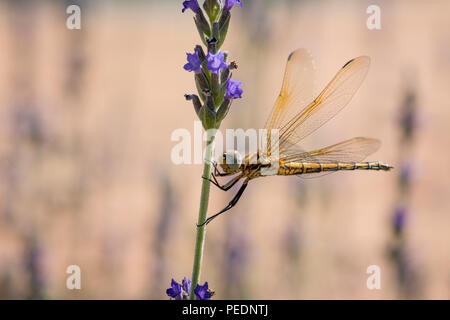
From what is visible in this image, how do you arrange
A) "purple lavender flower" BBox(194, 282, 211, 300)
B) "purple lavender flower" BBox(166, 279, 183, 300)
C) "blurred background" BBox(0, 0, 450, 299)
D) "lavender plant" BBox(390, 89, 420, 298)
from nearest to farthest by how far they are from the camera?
"purple lavender flower" BBox(194, 282, 211, 300) → "purple lavender flower" BBox(166, 279, 183, 300) → "lavender plant" BBox(390, 89, 420, 298) → "blurred background" BBox(0, 0, 450, 299)

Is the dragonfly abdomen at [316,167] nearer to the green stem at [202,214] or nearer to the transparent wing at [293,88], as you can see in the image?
the transparent wing at [293,88]

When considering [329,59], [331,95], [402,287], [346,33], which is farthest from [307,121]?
[346,33]

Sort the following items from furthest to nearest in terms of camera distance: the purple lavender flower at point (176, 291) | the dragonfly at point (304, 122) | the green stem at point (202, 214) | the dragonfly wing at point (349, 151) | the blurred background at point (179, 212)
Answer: the blurred background at point (179, 212) < the dragonfly wing at point (349, 151) < the dragonfly at point (304, 122) < the purple lavender flower at point (176, 291) < the green stem at point (202, 214)

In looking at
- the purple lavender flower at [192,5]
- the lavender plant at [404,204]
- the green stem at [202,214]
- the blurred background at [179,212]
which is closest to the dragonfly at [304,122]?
the blurred background at [179,212]

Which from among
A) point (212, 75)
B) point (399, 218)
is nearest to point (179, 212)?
point (399, 218)

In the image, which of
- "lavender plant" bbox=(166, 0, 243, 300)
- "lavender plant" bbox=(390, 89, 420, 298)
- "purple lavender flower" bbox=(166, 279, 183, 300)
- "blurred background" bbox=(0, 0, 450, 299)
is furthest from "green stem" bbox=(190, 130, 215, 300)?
"lavender plant" bbox=(390, 89, 420, 298)

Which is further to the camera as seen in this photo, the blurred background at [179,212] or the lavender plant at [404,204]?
the blurred background at [179,212]

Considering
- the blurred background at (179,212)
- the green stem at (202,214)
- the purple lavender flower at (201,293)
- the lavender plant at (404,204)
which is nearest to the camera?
the green stem at (202,214)

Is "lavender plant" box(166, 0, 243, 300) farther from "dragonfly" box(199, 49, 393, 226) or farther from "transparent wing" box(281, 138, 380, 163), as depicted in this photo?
"transparent wing" box(281, 138, 380, 163)
